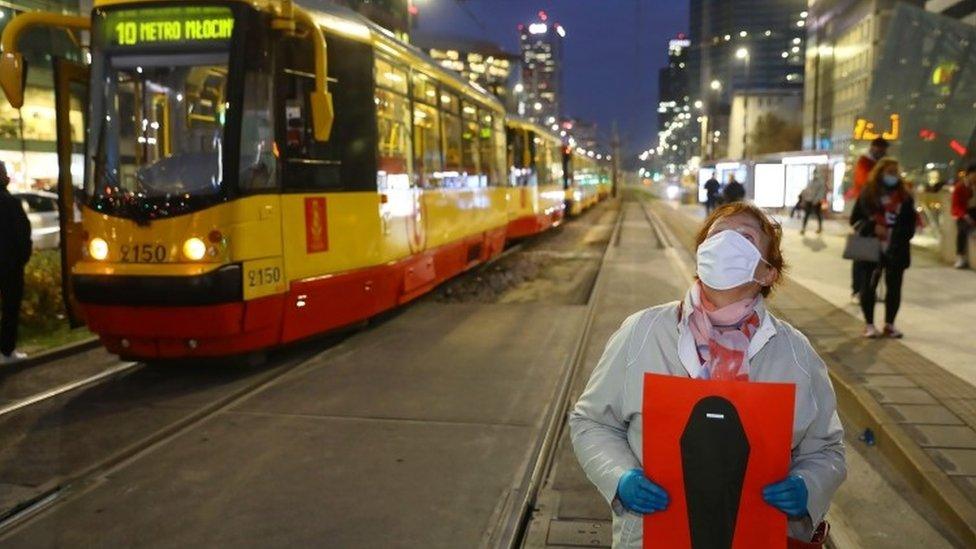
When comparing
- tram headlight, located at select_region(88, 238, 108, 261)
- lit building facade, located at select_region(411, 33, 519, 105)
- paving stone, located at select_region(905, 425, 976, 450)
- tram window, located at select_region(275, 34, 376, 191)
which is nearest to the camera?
paving stone, located at select_region(905, 425, 976, 450)

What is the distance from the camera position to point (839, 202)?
3275 centimetres

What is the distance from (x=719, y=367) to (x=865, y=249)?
6521 mm

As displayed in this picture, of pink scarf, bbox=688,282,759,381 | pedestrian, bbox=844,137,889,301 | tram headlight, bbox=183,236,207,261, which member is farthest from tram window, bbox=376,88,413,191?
pink scarf, bbox=688,282,759,381

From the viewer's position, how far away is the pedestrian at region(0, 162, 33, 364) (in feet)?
26.3

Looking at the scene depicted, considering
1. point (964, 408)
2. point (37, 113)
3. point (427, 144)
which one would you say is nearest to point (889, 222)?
point (964, 408)

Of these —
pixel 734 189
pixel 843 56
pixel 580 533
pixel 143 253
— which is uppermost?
pixel 843 56

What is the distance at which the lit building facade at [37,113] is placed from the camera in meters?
30.6

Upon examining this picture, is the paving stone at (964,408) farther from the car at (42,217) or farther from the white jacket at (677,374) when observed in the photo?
the car at (42,217)

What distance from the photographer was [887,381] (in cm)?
663

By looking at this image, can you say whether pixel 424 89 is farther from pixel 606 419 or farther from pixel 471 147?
pixel 606 419

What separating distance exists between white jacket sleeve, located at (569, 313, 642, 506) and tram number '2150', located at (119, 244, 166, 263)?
18.2 ft

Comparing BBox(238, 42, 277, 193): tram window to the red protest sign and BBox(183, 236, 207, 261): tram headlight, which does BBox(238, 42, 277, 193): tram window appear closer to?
BBox(183, 236, 207, 261): tram headlight

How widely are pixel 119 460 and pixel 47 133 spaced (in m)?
32.7

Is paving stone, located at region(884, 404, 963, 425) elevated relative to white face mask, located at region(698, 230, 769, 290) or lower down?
lower down
